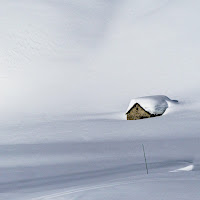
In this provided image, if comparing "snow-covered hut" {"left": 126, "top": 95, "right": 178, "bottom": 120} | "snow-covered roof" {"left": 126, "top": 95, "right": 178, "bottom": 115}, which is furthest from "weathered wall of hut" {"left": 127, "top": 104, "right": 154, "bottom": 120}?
"snow-covered roof" {"left": 126, "top": 95, "right": 178, "bottom": 115}

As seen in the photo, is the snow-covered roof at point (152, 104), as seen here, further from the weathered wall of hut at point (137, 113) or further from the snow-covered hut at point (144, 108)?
the weathered wall of hut at point (137, 113)

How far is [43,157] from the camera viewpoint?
456 inches

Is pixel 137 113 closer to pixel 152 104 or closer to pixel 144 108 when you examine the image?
pixel 144 108

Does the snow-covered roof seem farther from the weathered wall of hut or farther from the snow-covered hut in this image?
the weathered wall of hut

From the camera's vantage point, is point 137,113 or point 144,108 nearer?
point 144,108

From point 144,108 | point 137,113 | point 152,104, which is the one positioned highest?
point 152,104

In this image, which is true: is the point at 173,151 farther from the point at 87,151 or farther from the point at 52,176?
the point at 52,176

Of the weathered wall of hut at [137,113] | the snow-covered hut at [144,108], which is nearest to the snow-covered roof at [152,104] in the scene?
the snow-covered hut at [144,108]

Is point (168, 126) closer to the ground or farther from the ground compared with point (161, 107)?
closer to the ground

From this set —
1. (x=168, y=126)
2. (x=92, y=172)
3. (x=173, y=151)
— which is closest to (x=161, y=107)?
(x=168, y=126)

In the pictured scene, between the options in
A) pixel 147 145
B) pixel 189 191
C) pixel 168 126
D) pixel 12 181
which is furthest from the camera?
pixel 168 126

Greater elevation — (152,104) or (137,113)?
(152,104)

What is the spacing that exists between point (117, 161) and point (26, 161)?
346 cm

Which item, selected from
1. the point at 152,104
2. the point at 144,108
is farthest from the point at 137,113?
the point at 152,104
